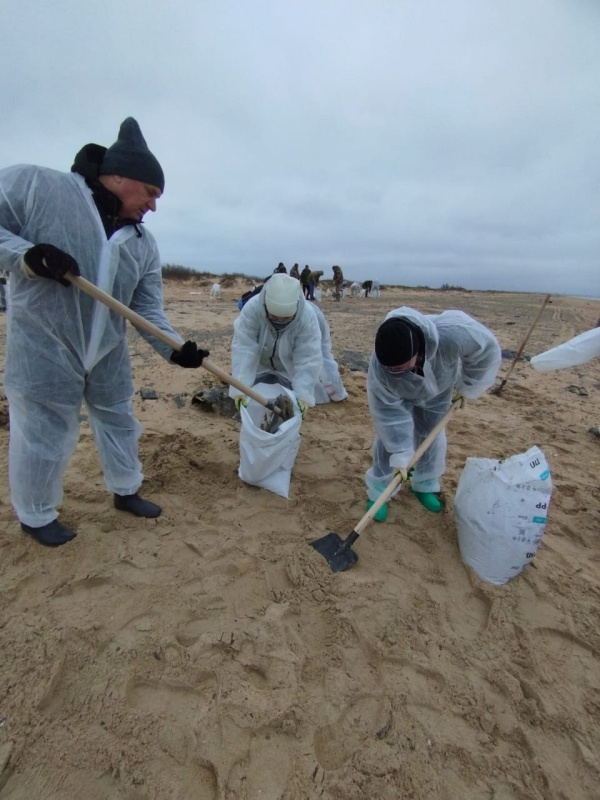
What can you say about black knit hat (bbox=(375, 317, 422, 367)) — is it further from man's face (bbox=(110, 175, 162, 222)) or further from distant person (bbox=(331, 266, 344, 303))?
distant person (bbox=(331, 266, 344, 303))

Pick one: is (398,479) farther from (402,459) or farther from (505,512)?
(505,512)

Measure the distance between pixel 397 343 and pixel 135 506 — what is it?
1.70 m

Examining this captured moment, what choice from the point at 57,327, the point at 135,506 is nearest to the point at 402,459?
the point at 135,506

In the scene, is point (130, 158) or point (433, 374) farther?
point (433, 374)

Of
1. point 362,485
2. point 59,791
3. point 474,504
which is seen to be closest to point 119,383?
point 59,791

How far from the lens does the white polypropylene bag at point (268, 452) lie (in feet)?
8.07

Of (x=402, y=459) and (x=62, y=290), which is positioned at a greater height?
(x=62, y=290)

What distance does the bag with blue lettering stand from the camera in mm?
1925

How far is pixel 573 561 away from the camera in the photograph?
2217 mm

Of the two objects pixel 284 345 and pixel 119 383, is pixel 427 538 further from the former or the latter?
pixel 119 383

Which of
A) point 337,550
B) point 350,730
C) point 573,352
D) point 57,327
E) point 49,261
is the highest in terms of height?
point 49,261

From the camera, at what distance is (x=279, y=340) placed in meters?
2.89

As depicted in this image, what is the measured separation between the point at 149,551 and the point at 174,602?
1.21 feet

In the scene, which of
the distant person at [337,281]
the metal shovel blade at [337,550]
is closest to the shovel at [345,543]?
the metal shovel blade at [337,550]
